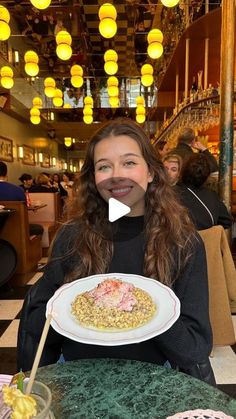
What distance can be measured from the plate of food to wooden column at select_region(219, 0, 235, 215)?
2.04m

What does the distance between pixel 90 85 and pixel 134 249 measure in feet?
36.1

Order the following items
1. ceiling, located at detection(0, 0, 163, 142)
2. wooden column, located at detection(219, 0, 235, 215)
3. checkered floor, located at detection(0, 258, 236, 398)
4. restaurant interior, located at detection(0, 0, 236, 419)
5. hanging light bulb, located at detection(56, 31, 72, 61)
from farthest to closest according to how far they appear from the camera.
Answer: ceiling, located at detection(0, 0, 163, 142), hanging light bulb, located at detection(56, 31, 72, 61), restaurant interior, located at detection(0, 0, 236, 419), wooden column, located at detection(219, 0, 235, 215), checkered floor, located at detection(0, 258, 236, 398)

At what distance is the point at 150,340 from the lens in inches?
39.1

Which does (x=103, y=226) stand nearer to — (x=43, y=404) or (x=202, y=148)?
(x=43, y=404)

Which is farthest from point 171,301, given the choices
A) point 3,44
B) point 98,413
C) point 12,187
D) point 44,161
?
point 44,161

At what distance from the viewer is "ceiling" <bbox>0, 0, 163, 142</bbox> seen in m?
7.96

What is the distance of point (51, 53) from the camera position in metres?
10.2

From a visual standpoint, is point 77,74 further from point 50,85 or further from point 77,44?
point 77,44

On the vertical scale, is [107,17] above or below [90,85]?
below

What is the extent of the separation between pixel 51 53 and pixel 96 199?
33.5 feet

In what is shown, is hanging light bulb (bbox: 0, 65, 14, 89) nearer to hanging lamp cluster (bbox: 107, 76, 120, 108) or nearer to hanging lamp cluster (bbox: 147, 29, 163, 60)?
hanging lamp cluster (bbox: 107, 76, 120, 108)

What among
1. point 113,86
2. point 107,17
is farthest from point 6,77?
point 107,17

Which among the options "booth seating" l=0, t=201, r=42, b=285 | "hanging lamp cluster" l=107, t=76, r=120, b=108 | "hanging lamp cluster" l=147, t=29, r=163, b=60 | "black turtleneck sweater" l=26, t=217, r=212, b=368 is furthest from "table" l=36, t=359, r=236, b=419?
"hanging lamp cluster" l=107, t=76, r=120, b=108

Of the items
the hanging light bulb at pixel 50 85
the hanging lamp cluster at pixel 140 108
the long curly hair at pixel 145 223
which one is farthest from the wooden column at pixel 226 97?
the hanging lamp cluster at pixel 140 108
